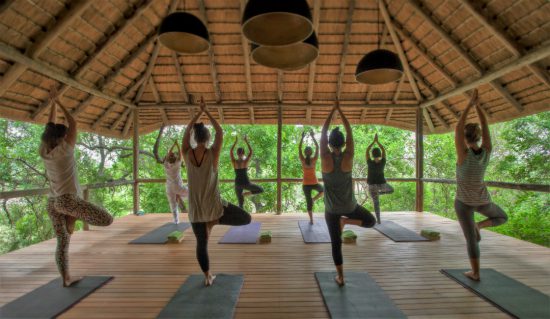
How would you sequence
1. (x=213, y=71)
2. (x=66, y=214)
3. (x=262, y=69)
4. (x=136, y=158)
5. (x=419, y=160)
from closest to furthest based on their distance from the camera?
(x=66, y=214)
(x=213, y=71)
(x=262, y=69)
(x=136, y=158)
(x=419, y=160)

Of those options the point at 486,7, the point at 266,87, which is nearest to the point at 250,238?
the point at 266,87

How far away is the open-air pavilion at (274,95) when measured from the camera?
3182mm

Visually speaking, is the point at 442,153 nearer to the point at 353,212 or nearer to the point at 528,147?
the point at 528,147

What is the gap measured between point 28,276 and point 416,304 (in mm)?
4072

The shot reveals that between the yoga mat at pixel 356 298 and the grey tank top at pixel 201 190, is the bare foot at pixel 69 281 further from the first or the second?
the yoga mat at pixel 356 298

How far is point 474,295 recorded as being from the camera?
2.90 meters

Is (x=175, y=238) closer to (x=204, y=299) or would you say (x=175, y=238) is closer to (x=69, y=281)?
(x=69, y=281)

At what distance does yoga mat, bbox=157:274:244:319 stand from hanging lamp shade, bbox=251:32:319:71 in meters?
2.17

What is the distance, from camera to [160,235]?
17.7ft

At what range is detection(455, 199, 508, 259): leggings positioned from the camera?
3.14 metres

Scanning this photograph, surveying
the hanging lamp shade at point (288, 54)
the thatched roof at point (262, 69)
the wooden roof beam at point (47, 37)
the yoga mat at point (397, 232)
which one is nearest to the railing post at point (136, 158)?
the thatched roof at point (262, 69)

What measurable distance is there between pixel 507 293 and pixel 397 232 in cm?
262

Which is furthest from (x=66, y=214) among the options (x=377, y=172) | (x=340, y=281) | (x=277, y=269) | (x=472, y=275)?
(x=377, y=172)

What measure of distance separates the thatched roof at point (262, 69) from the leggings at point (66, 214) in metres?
2.89
